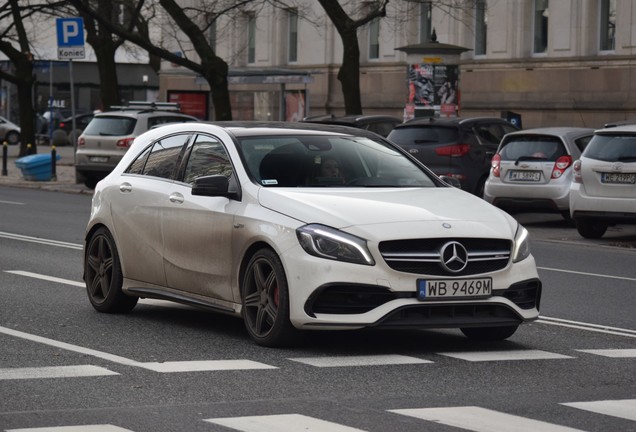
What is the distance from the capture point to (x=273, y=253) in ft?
30.9

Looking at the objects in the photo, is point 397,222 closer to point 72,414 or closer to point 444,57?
point 72,414

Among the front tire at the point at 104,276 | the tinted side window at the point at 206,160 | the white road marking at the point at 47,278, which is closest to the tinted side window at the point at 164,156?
the tinted side window at the point at 206,160

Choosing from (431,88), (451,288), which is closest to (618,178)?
(451,288)

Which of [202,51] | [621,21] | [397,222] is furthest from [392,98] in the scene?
[397,222]

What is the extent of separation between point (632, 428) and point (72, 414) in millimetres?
2619

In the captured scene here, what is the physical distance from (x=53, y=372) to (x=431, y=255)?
2.34 metres

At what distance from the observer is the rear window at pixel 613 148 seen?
794 inches

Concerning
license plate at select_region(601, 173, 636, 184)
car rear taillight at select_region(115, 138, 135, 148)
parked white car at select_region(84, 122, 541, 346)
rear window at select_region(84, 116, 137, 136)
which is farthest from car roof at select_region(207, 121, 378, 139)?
rear window at select_region(84, 116, 137, 136)

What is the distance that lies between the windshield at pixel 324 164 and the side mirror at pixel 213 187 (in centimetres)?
21

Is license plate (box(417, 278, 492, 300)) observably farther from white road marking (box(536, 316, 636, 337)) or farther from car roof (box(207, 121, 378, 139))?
car roof (box(207, 121, 378, 139))

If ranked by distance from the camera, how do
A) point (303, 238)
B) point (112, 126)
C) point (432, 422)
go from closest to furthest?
point (432, 422), point (303, 238), point (112, 126)

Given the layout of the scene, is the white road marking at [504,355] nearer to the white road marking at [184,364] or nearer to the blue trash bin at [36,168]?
the white road marking at [184,364]

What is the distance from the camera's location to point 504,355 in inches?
371

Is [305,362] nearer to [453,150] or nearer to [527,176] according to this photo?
[527,176]
